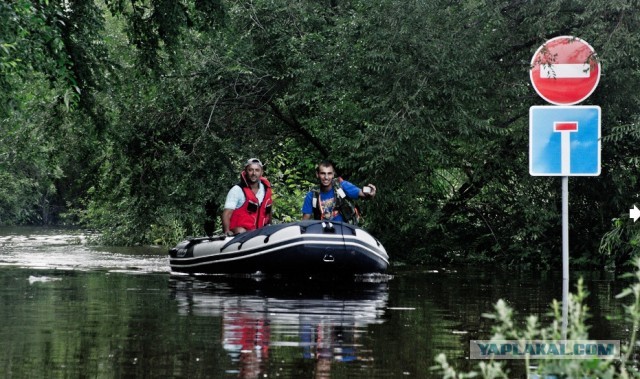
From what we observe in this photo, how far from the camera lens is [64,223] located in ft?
229

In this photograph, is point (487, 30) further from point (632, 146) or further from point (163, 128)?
point (163, 128)

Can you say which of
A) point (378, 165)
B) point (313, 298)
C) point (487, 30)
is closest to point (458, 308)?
point (313, 298)

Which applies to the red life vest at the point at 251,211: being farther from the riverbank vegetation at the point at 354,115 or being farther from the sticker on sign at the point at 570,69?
the sticker on sign at the point at 570,69

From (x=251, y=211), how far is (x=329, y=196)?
50.0 inches

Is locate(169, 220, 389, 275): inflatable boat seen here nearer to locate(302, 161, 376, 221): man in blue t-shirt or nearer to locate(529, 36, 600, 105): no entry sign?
locate(302, 161, 376, 221): man in blue t-shirt

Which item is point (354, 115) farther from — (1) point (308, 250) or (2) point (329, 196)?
(1) point (308, 250)

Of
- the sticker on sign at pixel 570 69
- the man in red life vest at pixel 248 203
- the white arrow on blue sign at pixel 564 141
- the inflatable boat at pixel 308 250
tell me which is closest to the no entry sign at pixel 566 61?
the sticker on sign at pixel 570 69

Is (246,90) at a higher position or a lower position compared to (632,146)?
higher

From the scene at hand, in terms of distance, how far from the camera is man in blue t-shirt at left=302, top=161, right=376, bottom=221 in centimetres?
1834

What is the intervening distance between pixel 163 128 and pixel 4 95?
11421 millimetres

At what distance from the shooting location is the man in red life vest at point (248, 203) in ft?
61.7

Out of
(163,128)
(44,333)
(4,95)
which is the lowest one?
(44,333)

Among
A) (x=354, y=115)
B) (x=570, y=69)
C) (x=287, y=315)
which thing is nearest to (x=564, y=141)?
(x=287, y=315)

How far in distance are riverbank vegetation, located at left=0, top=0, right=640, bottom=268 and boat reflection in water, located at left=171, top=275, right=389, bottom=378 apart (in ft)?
11.9
